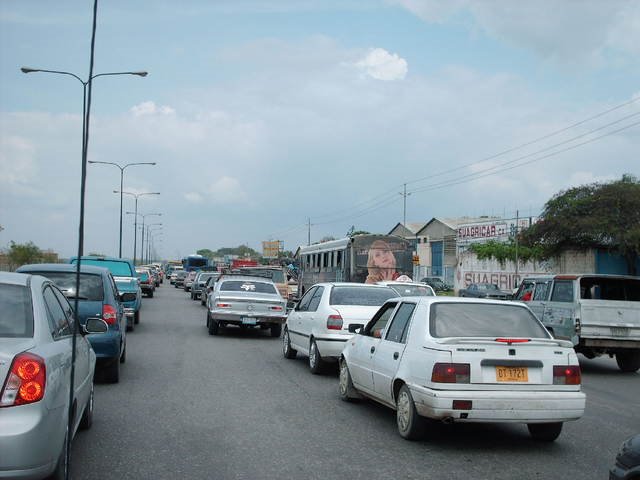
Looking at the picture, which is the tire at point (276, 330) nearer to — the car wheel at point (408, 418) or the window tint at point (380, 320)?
the window tint at point (380, 320)

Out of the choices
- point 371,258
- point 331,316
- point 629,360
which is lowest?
point 629,360

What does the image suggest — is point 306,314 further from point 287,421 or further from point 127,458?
point 127,458

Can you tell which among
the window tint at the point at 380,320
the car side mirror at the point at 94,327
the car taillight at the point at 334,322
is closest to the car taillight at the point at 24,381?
the car side mirror at the point at 94,327

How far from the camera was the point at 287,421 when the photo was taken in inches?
350

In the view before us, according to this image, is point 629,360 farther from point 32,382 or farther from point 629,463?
point 32,382

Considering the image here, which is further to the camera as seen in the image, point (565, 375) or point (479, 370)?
point (565, 375)

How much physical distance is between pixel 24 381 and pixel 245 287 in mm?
15868

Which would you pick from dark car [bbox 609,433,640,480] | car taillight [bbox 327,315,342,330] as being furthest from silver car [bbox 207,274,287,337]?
dark car [bbox 609,433,640,480]

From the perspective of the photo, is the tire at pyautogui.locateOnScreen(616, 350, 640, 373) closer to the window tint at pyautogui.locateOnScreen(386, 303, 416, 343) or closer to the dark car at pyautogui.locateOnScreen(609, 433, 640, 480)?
the window tint at pyautogui.locateOnScreen(386, 303, 416, 343)

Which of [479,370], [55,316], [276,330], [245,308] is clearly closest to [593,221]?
[276,330]

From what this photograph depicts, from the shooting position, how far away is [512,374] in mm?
7660

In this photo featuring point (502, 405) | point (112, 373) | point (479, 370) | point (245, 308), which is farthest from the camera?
point (245, 308)

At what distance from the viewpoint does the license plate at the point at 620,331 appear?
1478 cm

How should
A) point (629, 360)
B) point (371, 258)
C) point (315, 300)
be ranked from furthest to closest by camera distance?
1. point (371, 258)
2. point (629, 360)
3. point (315, 300)
